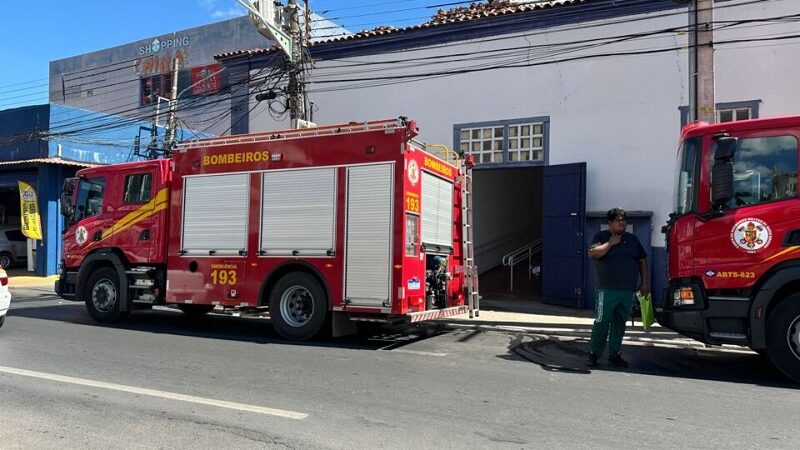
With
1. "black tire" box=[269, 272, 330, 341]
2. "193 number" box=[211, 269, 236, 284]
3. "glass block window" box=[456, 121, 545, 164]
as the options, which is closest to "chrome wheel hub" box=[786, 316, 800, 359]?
"black tire" box=[269, 272, 330, 341]

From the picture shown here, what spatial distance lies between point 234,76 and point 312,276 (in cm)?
1152

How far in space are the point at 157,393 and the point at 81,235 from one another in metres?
6.28

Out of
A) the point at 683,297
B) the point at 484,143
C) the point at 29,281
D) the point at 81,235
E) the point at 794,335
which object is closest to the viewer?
the point at 794,335

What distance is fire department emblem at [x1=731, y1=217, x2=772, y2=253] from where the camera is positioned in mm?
6137

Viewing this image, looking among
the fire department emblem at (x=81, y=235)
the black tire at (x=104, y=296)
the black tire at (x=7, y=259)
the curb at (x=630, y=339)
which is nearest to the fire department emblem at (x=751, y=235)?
the curb at (x=630, y=339)

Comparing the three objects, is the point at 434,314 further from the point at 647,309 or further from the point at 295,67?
the point at 295,67

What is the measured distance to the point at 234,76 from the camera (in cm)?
1777

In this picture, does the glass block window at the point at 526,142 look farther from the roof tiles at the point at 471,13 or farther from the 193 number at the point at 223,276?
Result: the 193 number at the point at 223,276

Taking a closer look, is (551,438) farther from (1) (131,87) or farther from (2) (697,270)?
(1) (131,87)

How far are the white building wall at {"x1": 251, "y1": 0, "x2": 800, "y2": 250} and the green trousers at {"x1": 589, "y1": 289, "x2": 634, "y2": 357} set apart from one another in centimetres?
592

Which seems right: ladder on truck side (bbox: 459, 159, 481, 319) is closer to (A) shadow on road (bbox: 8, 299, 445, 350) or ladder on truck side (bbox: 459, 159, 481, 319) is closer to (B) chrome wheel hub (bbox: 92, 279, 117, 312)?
(A) shadow on road (bbox: 8, 299, 445, 350)

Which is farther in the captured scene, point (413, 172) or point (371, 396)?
point (413, 172)

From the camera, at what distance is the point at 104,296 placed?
1005 cm

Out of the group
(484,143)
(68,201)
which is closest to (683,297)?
(484,143)
